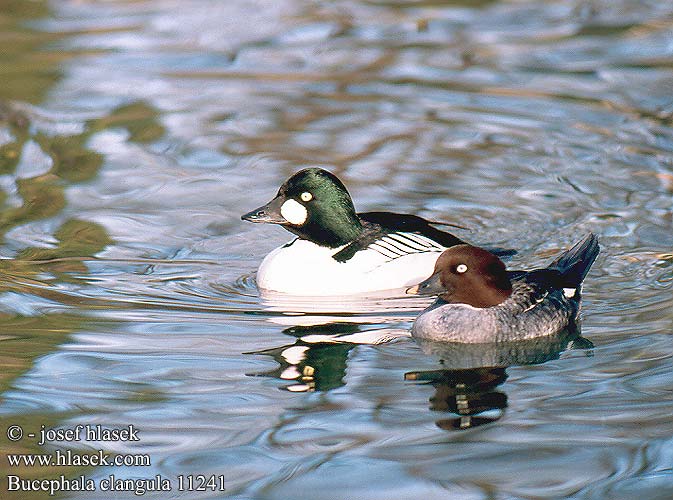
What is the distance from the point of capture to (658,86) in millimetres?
13656

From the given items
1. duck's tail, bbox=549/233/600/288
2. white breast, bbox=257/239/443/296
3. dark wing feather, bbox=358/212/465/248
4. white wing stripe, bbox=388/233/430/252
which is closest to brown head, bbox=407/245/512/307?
duck's tail, bbox=549/233/600/288

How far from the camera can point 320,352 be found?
7238mm

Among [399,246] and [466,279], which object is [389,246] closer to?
[399,246]

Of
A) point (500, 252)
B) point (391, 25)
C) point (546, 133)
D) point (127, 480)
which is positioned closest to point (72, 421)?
point (127, 480)

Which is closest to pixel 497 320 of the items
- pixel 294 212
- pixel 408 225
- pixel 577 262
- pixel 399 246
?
pixel 577 262

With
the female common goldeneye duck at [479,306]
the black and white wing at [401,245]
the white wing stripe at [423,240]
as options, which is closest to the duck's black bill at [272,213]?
the black and white wing at [401,245]

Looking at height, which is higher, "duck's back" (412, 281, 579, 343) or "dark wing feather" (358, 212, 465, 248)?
"dark wing feather" (358, 212, 465, 248)

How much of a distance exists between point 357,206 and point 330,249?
79.5 inches

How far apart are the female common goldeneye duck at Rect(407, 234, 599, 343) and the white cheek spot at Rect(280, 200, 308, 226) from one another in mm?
1332

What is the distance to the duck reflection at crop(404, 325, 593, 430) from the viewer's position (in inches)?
244

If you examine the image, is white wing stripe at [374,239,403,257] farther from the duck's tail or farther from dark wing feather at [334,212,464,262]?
the duck's tail

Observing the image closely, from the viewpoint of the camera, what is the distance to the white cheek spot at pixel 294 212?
8492 mm

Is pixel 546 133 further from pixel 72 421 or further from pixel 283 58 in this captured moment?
pixel 72 421

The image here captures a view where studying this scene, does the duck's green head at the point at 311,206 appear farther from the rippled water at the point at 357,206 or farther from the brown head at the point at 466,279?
the brown head at the point at 466,279
